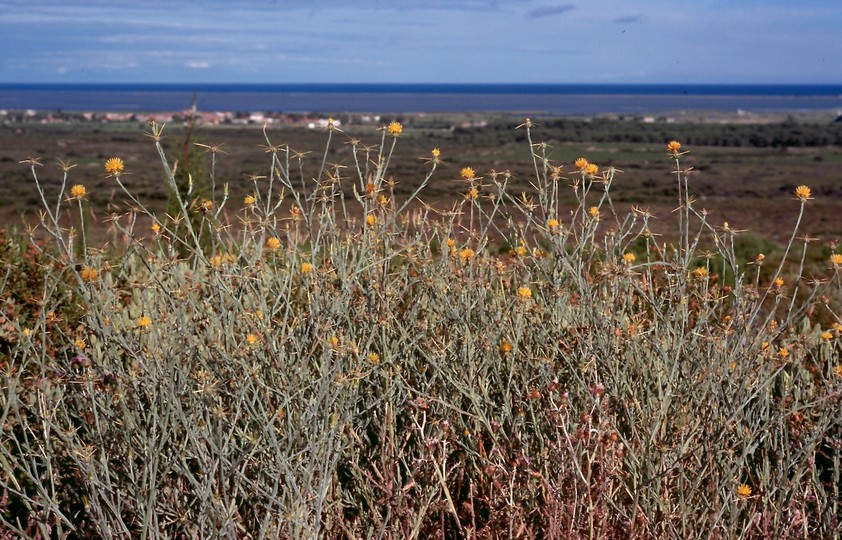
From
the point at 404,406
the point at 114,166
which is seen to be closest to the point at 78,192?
the point at 114,166

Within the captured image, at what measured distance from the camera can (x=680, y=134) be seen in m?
54.2

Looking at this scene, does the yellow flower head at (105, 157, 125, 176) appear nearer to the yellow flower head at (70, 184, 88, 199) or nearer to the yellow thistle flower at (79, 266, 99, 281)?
the yellow flower head at (70, 184, 88, 199)

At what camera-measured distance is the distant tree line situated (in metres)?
47.9

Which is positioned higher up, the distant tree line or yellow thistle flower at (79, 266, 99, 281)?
yellow thistle flower at (79, 266, 99, 281)

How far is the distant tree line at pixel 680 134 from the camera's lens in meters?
47.9

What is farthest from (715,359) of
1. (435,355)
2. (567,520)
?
(435,355)

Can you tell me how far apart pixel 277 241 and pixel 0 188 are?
2386 centimetres

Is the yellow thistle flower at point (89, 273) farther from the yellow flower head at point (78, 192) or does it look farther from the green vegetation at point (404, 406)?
the yellow flower head at point (78, 192)

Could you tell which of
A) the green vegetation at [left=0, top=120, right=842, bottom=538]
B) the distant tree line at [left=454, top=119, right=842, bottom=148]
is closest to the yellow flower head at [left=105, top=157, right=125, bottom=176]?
the green vegetation at [left=0, top=120, right=842, bottom=538]

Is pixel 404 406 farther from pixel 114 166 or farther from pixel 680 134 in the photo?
pixel 680 134

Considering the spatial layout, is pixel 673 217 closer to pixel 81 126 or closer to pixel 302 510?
pixel 302 510

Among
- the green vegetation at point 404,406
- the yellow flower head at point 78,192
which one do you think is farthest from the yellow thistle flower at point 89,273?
the yellow flower head at point 78,192

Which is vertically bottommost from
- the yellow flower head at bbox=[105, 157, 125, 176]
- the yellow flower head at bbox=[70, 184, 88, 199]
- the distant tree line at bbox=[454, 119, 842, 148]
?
the distant tree line at bbox=[454, 119, 842, 148]

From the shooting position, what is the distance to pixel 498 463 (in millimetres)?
2840
